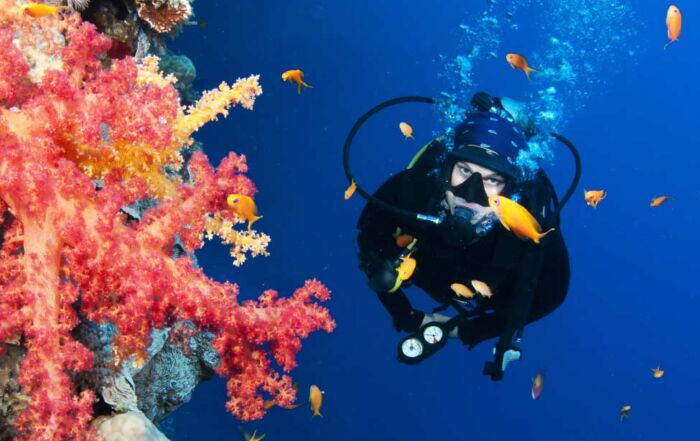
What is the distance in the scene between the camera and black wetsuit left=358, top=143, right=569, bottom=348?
4648mm

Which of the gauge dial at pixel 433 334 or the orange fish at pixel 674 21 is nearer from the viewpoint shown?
the gauge dial at pixel 433 334

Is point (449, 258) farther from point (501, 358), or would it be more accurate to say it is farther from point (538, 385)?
point (538, 385)

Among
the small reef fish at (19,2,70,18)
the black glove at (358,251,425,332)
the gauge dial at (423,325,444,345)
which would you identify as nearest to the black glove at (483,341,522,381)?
the gauge dial at (423,325,444,345)

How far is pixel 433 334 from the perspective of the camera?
4441 mm

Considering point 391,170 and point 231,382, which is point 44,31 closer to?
point 231,382

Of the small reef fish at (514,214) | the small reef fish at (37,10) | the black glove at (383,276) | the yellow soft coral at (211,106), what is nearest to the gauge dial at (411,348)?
the black glove at (383,276)

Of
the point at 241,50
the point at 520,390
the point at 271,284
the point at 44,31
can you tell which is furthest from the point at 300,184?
the point at 520,390

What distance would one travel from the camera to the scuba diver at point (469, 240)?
14.2 feet

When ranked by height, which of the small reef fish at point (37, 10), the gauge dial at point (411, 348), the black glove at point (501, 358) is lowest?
the black glove at point (501, 358)

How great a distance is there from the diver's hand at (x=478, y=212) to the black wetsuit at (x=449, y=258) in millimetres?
289

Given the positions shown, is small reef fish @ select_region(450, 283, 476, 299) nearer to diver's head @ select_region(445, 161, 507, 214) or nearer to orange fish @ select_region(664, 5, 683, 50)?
diver's head @ select_region(445, 161, 507, 214)

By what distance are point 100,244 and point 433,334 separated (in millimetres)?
3135

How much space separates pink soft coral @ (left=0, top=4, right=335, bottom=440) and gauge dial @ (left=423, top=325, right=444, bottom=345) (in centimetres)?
213

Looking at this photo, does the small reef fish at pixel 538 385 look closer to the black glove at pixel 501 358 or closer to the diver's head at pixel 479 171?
the black glove at pixel 501 358
